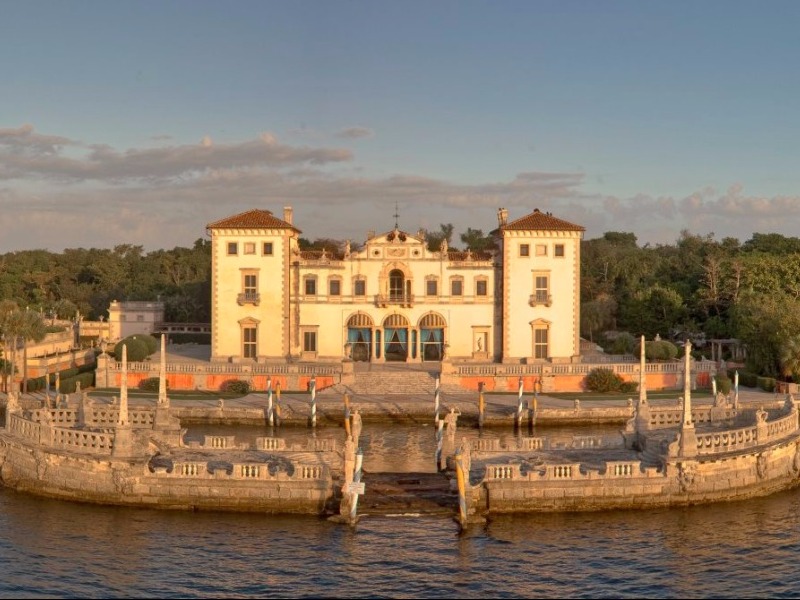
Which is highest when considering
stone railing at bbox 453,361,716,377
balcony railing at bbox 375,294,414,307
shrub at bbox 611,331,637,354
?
balcony railing at bbox 375,294,414,307

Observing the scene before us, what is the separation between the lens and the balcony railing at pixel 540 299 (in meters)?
68.1

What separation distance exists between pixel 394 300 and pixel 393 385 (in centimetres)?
1053

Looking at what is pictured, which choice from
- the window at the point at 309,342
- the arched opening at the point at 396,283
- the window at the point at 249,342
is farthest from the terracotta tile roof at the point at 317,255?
the window at the point at 249,342

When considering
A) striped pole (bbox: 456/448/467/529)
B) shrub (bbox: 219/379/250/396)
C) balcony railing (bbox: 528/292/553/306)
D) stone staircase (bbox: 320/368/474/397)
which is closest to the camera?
striped pole (bbox: 456/448/467/529)

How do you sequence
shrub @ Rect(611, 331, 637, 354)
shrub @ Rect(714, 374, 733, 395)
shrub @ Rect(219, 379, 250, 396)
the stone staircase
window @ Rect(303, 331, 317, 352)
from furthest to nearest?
shrub @ Rect(611, 331, 637, 354) < window @ Rect(303, 331, 317, 352) < shrub @ Rect(219, 379, 250, 396) < shrub @ Rect(714, 374, 733, 395) < the stone staircase

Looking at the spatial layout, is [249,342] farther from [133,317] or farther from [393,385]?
[133,317]

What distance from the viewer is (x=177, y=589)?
85.1 feet

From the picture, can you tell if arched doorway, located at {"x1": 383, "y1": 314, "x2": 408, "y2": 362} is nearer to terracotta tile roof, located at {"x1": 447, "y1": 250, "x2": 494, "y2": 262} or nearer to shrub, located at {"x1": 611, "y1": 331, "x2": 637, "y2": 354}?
terracotta tile roof, located at {"x1": 447, "y1": 250, "x2": 494, "y2": 262}

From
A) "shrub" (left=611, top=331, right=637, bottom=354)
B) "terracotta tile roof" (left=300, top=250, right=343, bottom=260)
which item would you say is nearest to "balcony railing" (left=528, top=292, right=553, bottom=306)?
"shrub" (left=611, top=331, right=637, bottom=354)

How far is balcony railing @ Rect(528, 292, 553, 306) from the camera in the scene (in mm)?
68062

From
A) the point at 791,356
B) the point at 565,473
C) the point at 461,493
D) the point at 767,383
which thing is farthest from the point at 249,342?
the point at 461,493

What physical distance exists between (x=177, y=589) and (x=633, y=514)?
1463 cm

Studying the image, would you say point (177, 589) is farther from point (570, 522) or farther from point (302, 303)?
point (302, 303)

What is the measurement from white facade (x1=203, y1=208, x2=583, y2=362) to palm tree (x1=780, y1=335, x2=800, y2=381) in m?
13.8
